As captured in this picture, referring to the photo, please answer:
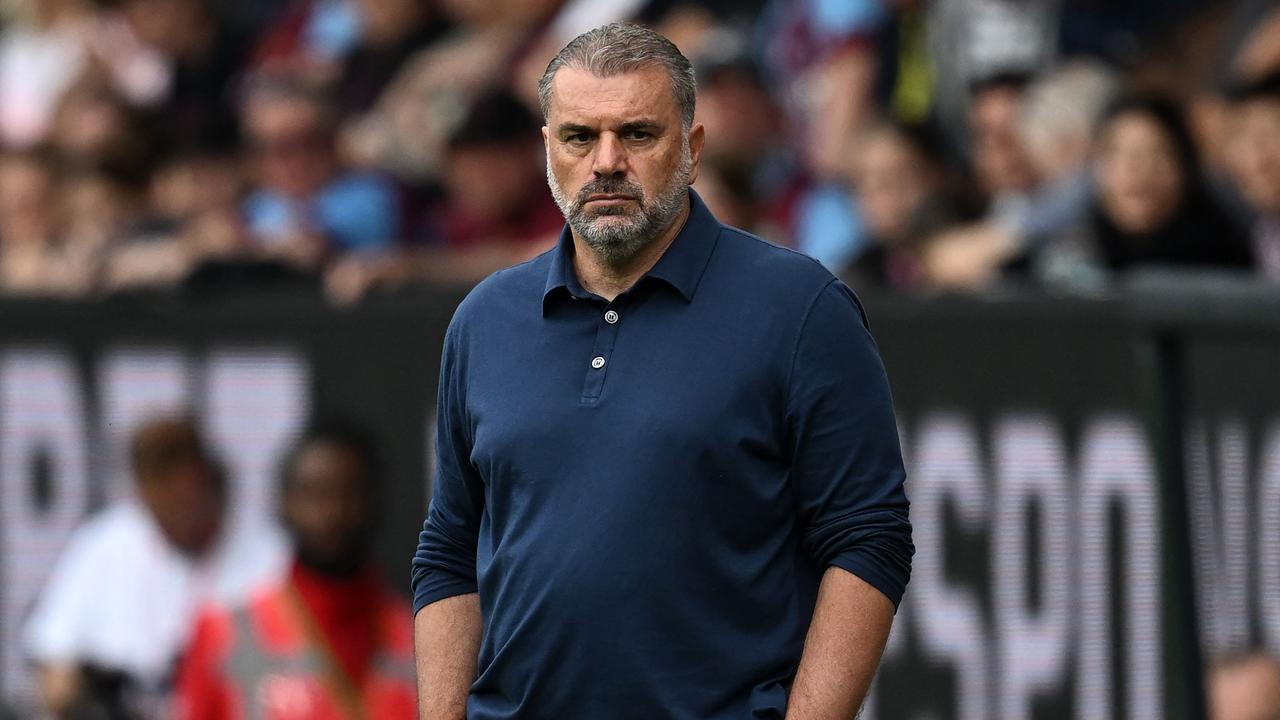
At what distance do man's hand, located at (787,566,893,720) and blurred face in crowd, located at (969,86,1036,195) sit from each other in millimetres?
3801

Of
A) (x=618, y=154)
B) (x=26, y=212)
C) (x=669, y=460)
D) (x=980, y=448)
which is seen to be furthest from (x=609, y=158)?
(x=26, y=212)

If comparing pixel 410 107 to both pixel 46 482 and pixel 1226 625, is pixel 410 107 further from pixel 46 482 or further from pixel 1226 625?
pixel 1226 625

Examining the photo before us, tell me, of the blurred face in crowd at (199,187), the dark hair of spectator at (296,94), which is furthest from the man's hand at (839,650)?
the blurred face in crowd at (199,187)

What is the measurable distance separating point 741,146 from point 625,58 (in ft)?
13.3

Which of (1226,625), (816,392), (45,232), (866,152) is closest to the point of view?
(816,392)

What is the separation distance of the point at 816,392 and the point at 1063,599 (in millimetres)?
2272

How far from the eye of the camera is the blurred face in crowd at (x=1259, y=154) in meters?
5.55

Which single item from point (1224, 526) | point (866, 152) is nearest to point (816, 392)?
point (1224, 526)

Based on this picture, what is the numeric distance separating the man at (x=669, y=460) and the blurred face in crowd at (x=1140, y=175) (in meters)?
2.76

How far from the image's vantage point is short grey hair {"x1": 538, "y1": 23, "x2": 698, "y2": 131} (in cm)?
312

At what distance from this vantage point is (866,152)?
271 inches

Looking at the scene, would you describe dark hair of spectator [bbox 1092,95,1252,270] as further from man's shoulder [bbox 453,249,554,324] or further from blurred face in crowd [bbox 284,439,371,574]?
man's shoulder [bbox 453,249,554,324]

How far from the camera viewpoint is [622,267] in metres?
3.21

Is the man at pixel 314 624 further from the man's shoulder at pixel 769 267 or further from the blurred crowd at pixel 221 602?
the man's shoulder at pixel 769 267
